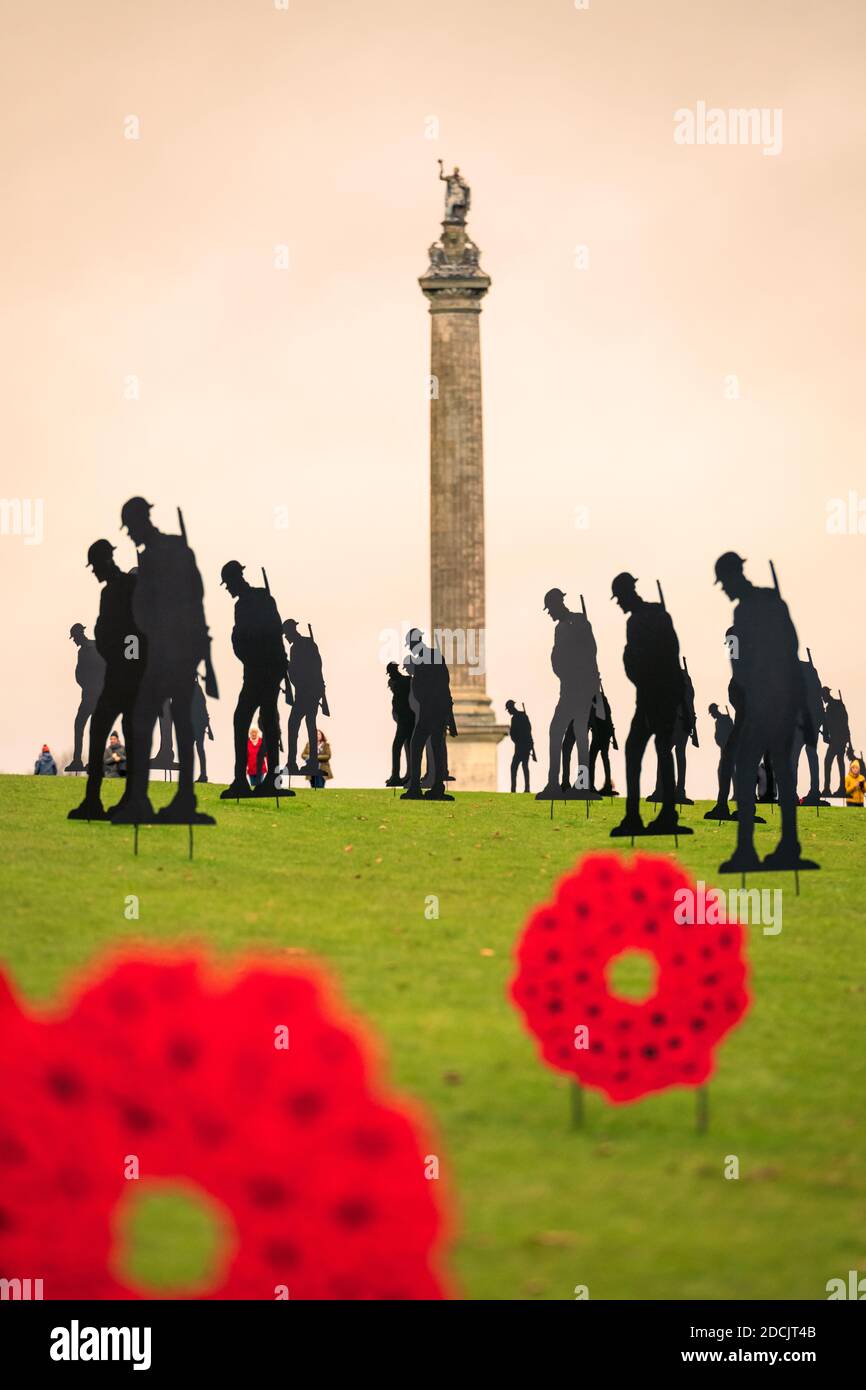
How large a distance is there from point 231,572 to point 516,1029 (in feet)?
50.8

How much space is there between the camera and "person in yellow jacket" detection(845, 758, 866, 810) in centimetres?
4472

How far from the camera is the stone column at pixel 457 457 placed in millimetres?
63500

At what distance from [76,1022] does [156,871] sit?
1337 cm

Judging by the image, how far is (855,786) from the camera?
147 ft

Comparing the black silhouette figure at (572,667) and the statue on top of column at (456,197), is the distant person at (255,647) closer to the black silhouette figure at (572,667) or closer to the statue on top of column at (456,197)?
the black silhouette figure at (572,667)

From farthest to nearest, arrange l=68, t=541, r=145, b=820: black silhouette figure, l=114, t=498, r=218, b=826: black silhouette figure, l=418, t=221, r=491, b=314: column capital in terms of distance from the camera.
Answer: l=418, t=221, r=491, b=314: column capital, l=68, t=541, r=145, b=820: black silhouette figure, l=114, t=498, r=218, b=826: black silhouette figure

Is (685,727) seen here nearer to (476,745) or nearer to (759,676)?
(759,676)

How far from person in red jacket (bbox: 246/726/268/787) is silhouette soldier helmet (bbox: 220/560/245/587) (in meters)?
2.91

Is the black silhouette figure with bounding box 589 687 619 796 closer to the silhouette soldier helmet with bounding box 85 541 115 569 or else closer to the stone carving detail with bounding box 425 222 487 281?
the silhouette soldier helmet with bounding box 85 541 115 569

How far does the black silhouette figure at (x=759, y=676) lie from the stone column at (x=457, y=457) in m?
42.0

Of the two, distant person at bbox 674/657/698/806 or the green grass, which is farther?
distant person at bbox 674/657/698/806

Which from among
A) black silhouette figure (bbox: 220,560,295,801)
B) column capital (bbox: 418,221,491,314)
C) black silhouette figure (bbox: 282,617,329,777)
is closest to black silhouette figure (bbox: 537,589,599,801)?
black silhouette figure (bbox: 220,560,295,801)

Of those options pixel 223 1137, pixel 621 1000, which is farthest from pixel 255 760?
pixel 223 1137
